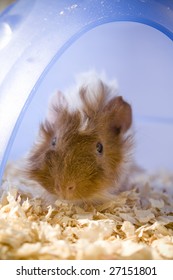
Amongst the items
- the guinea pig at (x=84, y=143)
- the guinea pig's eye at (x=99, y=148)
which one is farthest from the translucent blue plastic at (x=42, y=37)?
the guinea pig's eye at (x=99, y=148)

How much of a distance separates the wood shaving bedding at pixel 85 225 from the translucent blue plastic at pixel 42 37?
0.21m

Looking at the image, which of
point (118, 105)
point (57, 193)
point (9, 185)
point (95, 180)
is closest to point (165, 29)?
point (118, 105)

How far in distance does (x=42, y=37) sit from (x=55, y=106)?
12.5 inches

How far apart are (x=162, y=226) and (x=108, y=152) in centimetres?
35

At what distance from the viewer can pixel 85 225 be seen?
1.66m

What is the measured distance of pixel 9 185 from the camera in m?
1.94

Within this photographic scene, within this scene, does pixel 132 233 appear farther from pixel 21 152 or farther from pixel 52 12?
pixel 52 12

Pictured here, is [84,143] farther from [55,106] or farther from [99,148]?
[55,106]

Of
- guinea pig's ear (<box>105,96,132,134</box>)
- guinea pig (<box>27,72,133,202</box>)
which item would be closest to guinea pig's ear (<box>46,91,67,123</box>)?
guinea pig (<box>27,72,133,202</box>)

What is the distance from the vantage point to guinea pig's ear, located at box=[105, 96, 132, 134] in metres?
1.89


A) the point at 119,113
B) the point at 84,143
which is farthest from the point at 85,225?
the point at 119,113

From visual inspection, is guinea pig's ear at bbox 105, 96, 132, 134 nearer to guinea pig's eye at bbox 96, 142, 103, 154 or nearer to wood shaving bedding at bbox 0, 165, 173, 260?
guinea pig's eye at bbox 96, 142, 103, 154

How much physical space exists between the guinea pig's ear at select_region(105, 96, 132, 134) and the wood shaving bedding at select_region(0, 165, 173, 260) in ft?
0.89

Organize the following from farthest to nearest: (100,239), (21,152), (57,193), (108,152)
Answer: (21,152) < (108,152) < (57,193) < (100,239)
